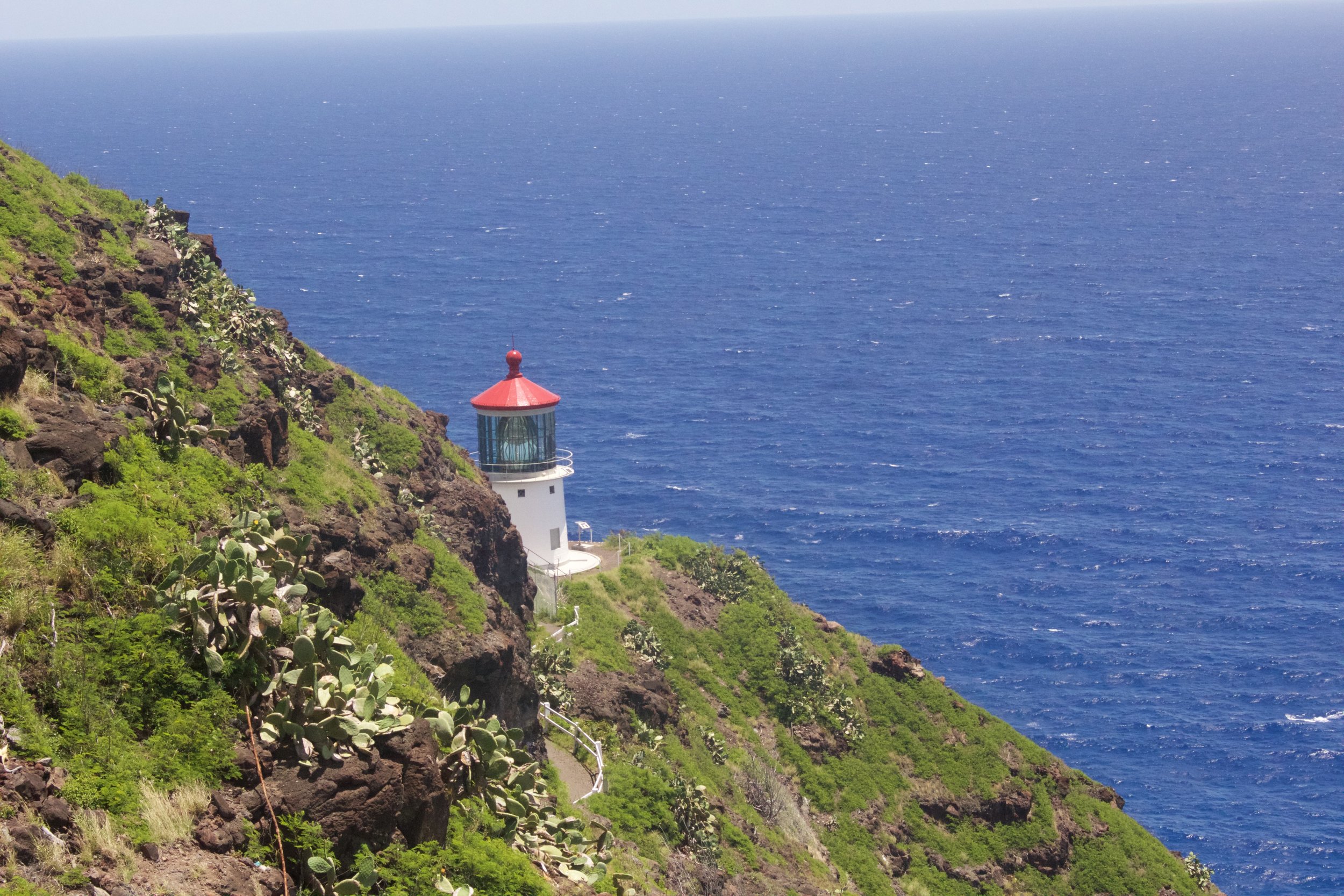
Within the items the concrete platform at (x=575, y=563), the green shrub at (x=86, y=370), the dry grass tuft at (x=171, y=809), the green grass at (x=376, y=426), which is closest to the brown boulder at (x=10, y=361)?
the green shrub at (x=86, y=370)

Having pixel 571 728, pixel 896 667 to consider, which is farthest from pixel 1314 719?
pixel 571 728

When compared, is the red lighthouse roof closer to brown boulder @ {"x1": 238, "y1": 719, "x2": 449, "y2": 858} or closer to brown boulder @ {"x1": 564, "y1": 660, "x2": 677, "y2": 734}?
brown boulder @ {"x1": 564, "y1": 660, "x2": 677, "y2": 734}

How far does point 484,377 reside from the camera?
99562 millimetres

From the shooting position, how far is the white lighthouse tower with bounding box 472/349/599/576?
4284 cm

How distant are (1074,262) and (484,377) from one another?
70.3 metres

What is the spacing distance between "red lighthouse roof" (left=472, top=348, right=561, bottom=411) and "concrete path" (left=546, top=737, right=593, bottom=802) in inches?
479

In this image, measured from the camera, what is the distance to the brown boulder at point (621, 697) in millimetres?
35812

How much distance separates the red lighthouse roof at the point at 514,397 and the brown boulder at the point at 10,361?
76.7 feet

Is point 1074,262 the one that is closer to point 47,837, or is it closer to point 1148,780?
point 1148,780

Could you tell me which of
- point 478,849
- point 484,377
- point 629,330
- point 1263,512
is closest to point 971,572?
point 1263,512

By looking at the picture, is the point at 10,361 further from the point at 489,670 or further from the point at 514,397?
the point at 514,397

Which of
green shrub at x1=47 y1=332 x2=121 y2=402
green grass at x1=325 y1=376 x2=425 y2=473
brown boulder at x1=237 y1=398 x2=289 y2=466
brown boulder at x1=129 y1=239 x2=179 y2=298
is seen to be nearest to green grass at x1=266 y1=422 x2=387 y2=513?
brown boulder at x1=237 y1=398 x2=289 y2=466

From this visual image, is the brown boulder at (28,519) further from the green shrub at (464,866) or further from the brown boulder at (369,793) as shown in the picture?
the green shrub at (464,866)

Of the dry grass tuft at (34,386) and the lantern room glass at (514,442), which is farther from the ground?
the lantern room glass at (514,442)
